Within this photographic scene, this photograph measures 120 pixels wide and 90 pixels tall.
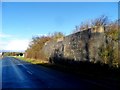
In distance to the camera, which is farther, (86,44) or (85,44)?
(85,44)

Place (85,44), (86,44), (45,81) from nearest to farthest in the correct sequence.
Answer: (45,81), (86,44), (85,44)

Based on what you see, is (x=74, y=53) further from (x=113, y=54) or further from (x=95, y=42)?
(x=113, y=54)

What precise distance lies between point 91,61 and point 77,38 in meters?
7.67

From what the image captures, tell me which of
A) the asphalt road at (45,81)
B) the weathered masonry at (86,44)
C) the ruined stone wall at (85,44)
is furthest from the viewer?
the ruined stone wall at (85,44)

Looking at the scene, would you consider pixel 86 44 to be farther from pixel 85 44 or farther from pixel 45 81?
pixel 45 81

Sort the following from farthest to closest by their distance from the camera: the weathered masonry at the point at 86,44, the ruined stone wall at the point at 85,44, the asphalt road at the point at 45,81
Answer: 1. the ruined stone wall at the point at 85,44
2. the weathered masonry at the point at 86,44
3. the asphalt road at the point at 45,81

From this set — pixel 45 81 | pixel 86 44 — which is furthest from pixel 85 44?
pixel 45 81

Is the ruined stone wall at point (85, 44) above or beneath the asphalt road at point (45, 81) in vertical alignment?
above

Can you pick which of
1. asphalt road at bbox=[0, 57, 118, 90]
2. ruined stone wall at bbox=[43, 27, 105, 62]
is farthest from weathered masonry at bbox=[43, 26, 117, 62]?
asphalt road at bbox=[0, 57, 118, 90]

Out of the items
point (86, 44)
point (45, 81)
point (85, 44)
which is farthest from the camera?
point (85, 44)

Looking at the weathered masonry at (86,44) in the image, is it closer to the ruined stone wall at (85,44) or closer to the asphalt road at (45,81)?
the ruined stone wall at (85,44)

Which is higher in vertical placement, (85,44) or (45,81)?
(85,44)

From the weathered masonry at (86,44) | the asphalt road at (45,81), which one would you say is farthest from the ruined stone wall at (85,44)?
the asphalt road at (45,81)

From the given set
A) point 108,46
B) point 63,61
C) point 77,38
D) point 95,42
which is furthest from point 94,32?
point 63,61
